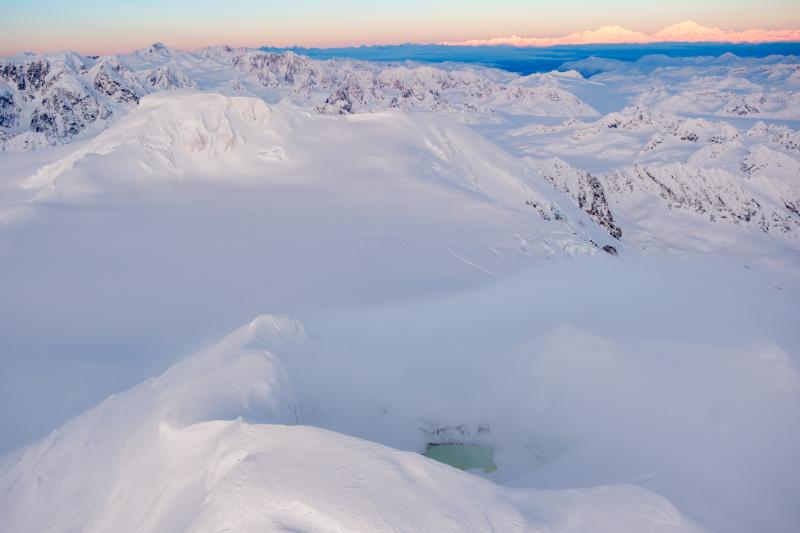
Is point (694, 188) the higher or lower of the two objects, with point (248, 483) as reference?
lower

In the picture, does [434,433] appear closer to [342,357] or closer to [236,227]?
[342,357]

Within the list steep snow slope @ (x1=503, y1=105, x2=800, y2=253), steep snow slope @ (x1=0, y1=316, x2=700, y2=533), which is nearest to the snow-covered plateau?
steep snow slope @ (x1=0, y1=316, x2=700, y2=533)

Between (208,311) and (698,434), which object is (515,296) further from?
(208,311)

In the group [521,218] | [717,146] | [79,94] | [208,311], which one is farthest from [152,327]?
[79,94]

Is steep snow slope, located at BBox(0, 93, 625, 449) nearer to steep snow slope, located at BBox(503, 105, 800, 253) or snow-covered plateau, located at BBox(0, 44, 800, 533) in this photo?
snow-covered plateau, located at BBox(0, 44, 800, 533)

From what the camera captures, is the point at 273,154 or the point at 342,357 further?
the point at 273,154

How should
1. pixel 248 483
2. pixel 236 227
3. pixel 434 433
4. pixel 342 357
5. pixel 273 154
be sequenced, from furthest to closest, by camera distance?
1. pixel 273 154
2. pixel 236 227
3. pixel 342 357
4. pixel 434 433
5. pixel 248 483

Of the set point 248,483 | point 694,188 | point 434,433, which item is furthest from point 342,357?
point 694,188
